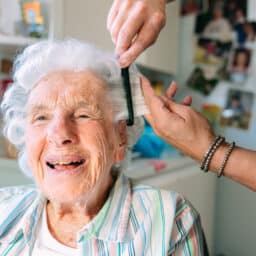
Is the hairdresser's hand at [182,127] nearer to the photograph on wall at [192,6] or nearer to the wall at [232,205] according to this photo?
the wall at [232,205]

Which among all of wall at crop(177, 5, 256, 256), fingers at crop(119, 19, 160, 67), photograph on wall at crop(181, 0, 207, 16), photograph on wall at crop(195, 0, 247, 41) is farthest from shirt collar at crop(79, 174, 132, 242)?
photograph on wall at crop(181, 0, 207, 16)

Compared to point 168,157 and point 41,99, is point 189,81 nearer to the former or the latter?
point 168,157

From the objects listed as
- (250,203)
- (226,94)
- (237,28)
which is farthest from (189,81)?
(250,203)

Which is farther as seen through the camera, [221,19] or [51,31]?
[221,19]

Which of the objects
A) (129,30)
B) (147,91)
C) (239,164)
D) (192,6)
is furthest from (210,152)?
(192,6)

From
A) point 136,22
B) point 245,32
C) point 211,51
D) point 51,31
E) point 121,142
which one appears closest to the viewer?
point 136,22

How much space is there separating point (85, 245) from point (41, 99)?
1.38 feet

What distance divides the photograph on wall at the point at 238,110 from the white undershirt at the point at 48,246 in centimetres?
145

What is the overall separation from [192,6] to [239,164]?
1.67 metres

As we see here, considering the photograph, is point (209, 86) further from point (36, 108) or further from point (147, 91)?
point (36, 108)

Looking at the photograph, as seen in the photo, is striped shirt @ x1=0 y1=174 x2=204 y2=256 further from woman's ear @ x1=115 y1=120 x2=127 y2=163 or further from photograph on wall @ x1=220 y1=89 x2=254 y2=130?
photograph on wall @ x1=220 y1=89 x2=254 y2=130

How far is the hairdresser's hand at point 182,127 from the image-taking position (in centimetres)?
104

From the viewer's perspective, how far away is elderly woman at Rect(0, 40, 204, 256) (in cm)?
108

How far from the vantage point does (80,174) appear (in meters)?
1.07
